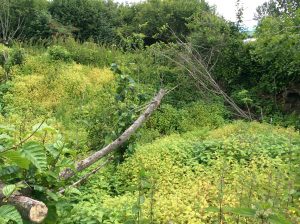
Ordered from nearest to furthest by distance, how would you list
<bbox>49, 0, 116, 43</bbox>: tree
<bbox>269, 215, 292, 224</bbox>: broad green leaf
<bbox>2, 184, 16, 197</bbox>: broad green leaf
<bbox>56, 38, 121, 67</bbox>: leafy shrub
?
<bbox>269, 215, 292, 224</bbox>: broad green leaf
<bbox>2, 184, 16, 197</bbox>: broad green leaf
<bbox>56, 38, 121, 67</bbox>: leafy shrub
<bbox>49, 0, 116, 43</bbox>: tree

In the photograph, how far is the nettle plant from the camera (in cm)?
238

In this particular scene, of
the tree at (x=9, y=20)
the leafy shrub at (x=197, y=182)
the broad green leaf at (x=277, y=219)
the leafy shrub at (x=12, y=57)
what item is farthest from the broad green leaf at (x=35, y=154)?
the tree at (x=9, y=20)

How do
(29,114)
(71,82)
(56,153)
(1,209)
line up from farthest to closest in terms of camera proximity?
(71,82) → (29,114) → (56,153) → (1,209)

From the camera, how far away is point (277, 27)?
8695 millimetres

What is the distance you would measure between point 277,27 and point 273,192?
20.8 ft

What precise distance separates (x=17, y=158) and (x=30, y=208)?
1.08 feet

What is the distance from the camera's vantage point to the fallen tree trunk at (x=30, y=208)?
2291mm

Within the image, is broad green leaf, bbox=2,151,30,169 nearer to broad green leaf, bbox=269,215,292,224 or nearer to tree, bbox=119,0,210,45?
broad green leaf, bbox=269,215,292,224

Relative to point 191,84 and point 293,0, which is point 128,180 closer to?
point 191,84

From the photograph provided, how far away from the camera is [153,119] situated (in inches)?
337

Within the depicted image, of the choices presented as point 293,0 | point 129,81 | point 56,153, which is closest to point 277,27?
point 293,0

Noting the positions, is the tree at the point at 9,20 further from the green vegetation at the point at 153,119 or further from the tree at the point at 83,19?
the tree at the point at 83,19

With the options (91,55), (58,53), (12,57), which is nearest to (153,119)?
(58,53)

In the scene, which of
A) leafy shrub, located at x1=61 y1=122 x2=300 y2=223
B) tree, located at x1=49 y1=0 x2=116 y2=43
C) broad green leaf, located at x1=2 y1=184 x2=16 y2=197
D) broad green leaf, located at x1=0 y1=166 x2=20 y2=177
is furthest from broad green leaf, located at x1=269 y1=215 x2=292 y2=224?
tree, located at x1=49 y1=0 x2=116 y2=43
